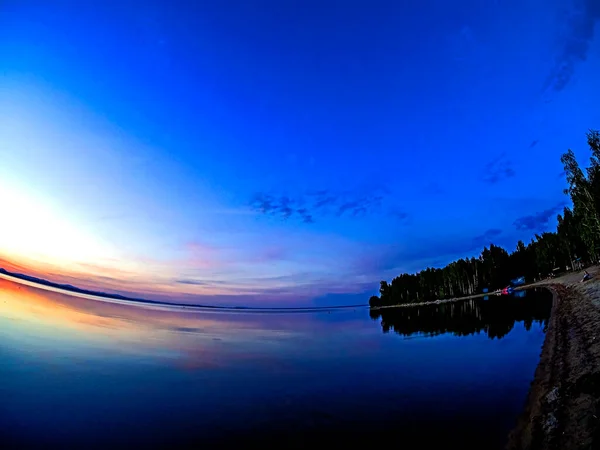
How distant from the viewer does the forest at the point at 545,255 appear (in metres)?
61.5

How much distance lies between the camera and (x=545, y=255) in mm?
132500

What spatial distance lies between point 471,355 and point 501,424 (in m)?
17.0

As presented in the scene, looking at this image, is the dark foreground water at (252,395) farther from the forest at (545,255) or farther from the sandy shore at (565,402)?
the forest at (545,255)

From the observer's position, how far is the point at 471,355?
29.8m

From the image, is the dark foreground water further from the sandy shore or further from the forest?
the forest

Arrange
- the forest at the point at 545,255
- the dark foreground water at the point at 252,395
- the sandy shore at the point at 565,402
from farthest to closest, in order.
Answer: the forest at the point at 545,255, the dark foreground water at the point at 252,395, the sandy shore at the point at 565,402

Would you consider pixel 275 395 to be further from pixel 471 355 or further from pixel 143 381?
pixel 471 355

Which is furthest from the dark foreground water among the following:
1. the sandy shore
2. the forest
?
the forest

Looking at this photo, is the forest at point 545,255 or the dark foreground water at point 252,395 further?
the forest at point 545,255

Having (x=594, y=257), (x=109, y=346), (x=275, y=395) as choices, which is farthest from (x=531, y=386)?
(x=594, y=257)

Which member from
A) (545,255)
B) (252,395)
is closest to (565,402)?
(252,395)

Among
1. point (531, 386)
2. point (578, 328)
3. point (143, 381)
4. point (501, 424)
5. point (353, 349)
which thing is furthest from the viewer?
point (353, 349)

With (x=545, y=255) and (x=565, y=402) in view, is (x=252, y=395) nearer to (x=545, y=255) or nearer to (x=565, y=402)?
(x=565, y=402)

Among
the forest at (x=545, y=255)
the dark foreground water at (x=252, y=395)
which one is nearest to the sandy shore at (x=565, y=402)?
the dark foreground water at (x=252, y=395)
